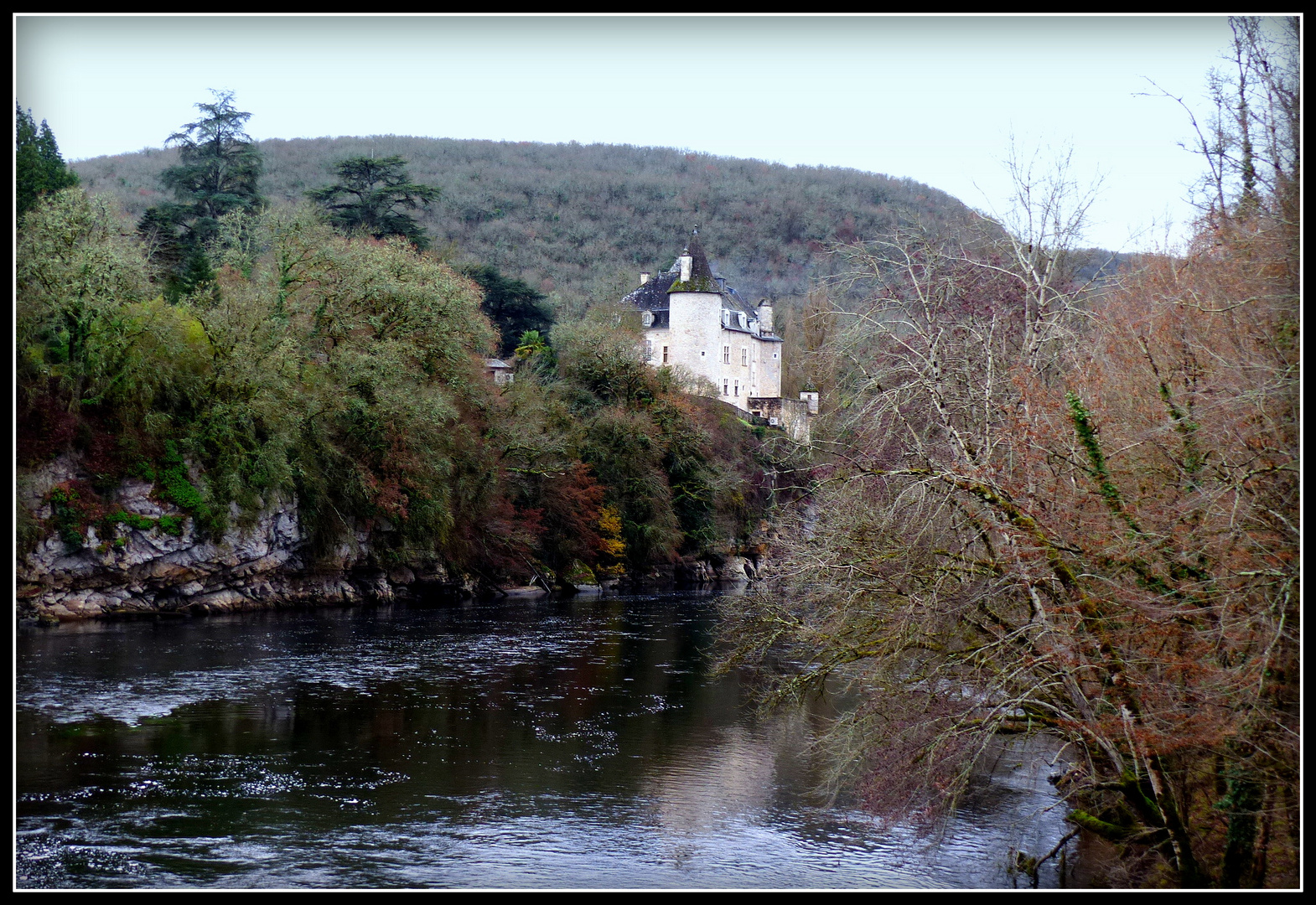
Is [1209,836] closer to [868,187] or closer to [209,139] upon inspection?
[209,139]

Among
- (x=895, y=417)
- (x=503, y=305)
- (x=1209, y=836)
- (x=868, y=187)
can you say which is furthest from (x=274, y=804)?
(x=868, y=187)

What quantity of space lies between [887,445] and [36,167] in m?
33.2

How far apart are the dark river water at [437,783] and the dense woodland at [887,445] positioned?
3.66ft

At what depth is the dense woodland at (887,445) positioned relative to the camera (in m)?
9.44

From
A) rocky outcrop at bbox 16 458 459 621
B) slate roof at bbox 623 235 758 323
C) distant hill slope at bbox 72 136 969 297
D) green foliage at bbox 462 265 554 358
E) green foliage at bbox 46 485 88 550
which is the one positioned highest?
distant hill slope at bbox 72 136 969 297

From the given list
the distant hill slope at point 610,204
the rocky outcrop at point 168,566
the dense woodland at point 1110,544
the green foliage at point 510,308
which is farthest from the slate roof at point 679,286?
the dense woodland at point 1110,544

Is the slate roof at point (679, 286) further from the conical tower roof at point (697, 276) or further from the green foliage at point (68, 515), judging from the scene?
the green foliage at point (68, 515)

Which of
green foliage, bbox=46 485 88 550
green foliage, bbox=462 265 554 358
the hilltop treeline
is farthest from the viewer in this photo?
green foliage, bbox=462 265 554 358

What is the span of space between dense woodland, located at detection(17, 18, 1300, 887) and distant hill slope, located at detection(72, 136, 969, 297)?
136ft

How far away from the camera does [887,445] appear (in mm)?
16406

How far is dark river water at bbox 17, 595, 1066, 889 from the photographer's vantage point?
1248cm

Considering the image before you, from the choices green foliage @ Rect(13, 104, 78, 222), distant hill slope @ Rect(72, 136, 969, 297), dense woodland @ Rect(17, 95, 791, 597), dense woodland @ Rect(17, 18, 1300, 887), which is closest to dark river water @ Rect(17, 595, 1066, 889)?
dense woodland @ Rect(17, 18, 1300, 887)

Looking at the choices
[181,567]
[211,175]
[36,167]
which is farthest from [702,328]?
[181,567]

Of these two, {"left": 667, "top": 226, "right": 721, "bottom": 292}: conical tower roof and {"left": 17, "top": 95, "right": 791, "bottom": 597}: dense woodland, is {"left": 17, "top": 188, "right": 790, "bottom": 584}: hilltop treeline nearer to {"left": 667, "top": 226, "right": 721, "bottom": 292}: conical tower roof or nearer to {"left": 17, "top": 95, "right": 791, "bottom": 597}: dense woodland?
{"left": 17, "top": 95, "right": 791, "bottom": 597}: dense woodland
